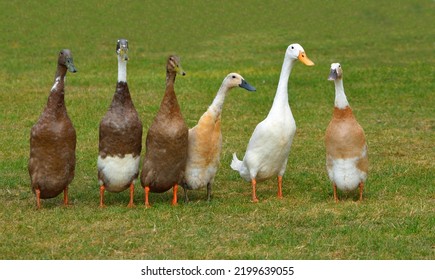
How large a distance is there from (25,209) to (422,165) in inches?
221

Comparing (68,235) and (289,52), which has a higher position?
(289,52)

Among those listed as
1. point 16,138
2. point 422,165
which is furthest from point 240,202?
point 16,138

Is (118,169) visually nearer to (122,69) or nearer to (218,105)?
(122,69)

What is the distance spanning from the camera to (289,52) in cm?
1081

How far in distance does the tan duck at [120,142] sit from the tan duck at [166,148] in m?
0.15

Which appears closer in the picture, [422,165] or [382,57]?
[422,165]

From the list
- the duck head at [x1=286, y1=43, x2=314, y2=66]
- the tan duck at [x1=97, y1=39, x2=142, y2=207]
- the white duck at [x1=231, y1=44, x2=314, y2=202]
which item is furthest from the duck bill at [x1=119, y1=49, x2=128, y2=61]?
the duck head at [x1=286, y1=43, x2=314, y2=66]

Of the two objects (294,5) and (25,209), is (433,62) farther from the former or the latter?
(25,209)

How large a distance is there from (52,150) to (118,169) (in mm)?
755

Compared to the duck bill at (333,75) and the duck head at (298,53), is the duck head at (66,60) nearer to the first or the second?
the duck head at (298,53)

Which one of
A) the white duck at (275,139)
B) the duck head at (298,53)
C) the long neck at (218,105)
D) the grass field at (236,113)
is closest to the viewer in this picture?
the grass field at (236,113)

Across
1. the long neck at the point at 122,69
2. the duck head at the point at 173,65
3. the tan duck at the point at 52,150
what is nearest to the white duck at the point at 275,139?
the duck head at the point at 173,65

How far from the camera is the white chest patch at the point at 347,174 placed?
10242 millimetres

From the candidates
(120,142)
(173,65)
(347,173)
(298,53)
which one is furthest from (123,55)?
(347,173)
